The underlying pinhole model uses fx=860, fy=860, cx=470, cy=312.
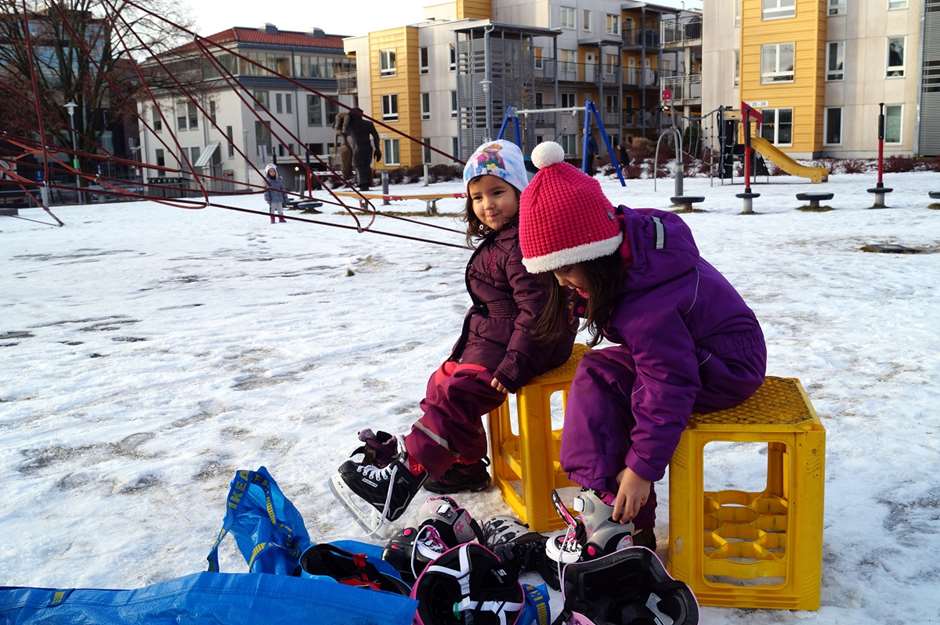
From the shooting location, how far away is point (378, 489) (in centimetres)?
230

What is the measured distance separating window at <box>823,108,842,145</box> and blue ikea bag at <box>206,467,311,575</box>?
26.0m

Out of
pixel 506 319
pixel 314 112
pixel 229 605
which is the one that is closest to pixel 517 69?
pixel 314 112

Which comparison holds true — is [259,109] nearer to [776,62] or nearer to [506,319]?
[776,62]

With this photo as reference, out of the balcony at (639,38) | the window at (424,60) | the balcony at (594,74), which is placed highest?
the balcony at (639,38)

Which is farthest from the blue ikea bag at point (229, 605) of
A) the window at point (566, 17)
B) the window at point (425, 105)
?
the window at point (566, 17)

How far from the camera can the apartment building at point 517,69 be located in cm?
2951

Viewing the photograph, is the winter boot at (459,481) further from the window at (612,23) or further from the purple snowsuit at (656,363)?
the window at (612,23)

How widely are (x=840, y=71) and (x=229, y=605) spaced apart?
26.9 meters

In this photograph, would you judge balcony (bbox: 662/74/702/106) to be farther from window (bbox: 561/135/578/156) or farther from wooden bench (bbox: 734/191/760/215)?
Result: wooden bench (bbox: 734/191/760/215)

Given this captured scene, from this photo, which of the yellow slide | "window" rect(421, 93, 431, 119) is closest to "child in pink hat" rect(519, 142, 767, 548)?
the yellow slide

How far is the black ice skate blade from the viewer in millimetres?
2295

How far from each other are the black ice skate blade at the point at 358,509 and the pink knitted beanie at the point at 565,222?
33.7 inches

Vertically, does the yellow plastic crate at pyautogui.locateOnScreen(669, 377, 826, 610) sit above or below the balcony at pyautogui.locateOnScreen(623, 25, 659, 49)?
below

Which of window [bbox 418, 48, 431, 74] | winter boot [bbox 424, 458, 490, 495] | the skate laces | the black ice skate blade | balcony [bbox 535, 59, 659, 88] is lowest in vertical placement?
winter boot [bbox 424, 458, 490, 495]
